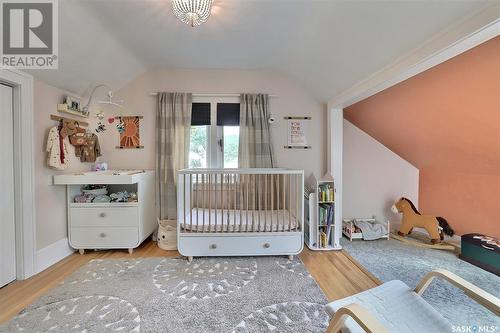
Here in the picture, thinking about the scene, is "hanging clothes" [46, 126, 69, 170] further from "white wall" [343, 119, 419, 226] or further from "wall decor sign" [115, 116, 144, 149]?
"white wall" [343, 119, 419, 226]

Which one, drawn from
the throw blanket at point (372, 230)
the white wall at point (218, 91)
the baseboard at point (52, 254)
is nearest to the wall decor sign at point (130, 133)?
the white wall at point (218, 91)

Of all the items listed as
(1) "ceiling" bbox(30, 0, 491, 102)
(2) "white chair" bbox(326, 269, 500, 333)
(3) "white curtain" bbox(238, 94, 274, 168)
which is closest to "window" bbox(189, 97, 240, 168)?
(3) "white curtain" bbox(238, 94, 274, 168)

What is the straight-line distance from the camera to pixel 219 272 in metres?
2.13

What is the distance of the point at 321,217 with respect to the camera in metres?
2.67

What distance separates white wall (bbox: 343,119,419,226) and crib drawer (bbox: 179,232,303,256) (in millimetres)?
1452

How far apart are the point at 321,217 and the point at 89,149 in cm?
305

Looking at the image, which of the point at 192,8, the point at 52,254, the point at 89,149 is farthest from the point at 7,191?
the point at 192,8

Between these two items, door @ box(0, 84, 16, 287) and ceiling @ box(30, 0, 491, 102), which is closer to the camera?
ceiling @ box(30, 0, 491, 102)

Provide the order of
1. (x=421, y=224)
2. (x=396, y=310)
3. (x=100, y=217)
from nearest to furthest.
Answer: (x=396, y=310) < (x=100, y=217) < (x=421, y=224)

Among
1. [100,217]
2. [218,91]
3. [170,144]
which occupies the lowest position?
[100,217]

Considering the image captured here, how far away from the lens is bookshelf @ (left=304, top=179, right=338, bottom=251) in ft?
8.71

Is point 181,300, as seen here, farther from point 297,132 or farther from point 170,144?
point 297,132

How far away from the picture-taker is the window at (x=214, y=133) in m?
3.06

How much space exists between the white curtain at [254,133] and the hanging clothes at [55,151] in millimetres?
2020
